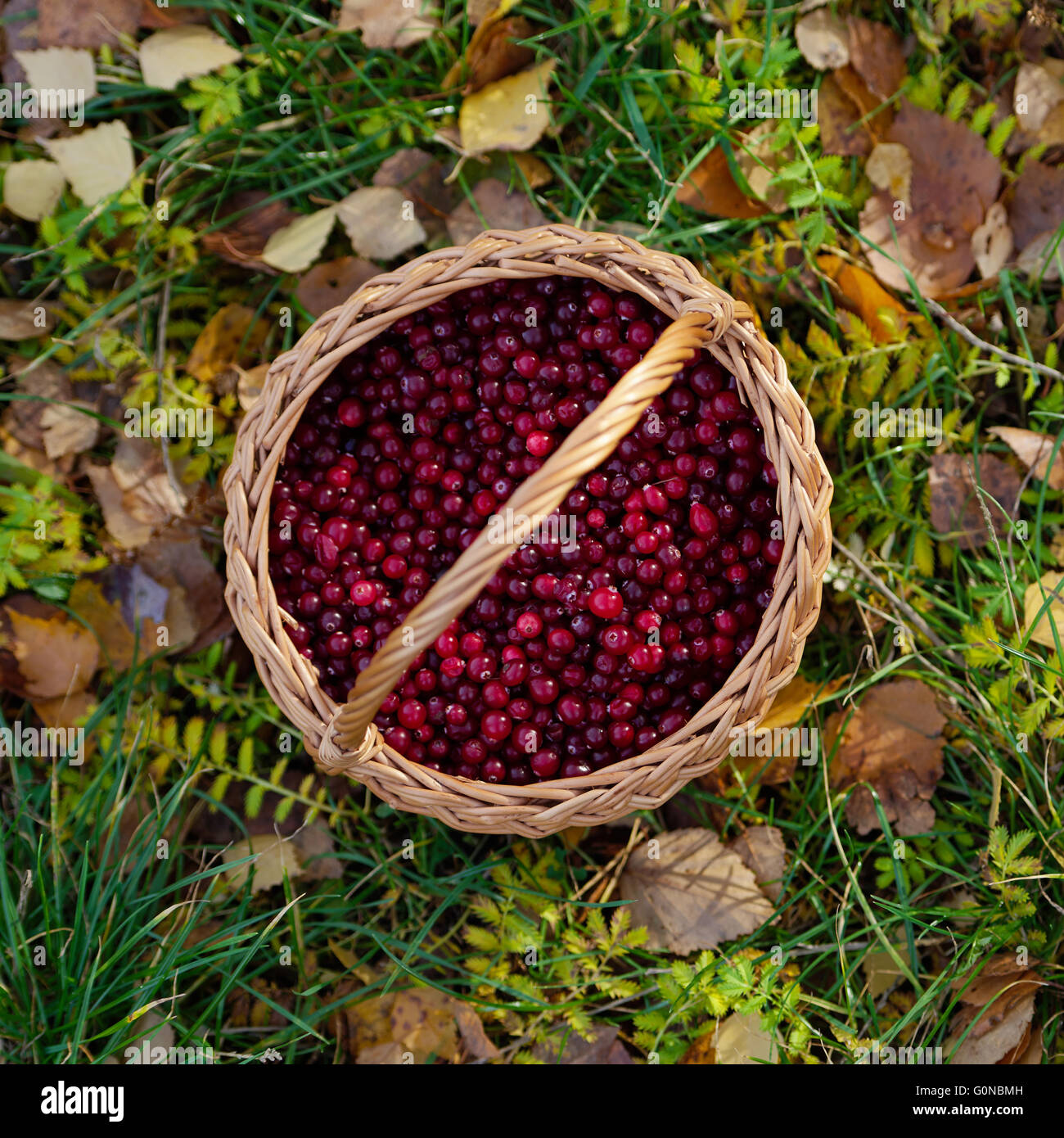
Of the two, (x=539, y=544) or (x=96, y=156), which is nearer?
(x=539, y=544)

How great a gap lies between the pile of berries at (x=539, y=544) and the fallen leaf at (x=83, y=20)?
1.15 meters

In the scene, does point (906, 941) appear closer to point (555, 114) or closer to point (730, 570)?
point (730, 570)

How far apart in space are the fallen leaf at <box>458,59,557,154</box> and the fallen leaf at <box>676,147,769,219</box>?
1.24ft

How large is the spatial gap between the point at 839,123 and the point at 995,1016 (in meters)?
2.05

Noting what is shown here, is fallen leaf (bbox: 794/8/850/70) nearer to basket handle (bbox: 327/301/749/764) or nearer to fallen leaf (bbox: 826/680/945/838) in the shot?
basket handle (bbox: 327/301/749/764)

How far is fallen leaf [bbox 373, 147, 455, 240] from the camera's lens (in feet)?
7.36

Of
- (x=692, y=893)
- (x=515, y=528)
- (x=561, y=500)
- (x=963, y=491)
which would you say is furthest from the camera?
(x=963, y=491)

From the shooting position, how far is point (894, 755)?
6.91 feet

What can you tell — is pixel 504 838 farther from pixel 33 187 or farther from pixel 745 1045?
pixel 33 187

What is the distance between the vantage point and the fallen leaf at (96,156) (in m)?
2.26

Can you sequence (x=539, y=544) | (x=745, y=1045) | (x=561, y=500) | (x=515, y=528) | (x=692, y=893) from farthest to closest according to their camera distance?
(x=692, y=893), (x=745, y=1045), (x=539, y=544), (x=561, y=500), (x=515, y=528)

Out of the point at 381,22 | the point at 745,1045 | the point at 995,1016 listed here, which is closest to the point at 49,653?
the point at 381,22

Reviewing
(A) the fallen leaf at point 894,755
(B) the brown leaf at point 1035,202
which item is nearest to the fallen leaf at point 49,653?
(A) the fallen leaf at point 894,755

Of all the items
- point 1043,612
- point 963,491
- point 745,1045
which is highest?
point 963,491
